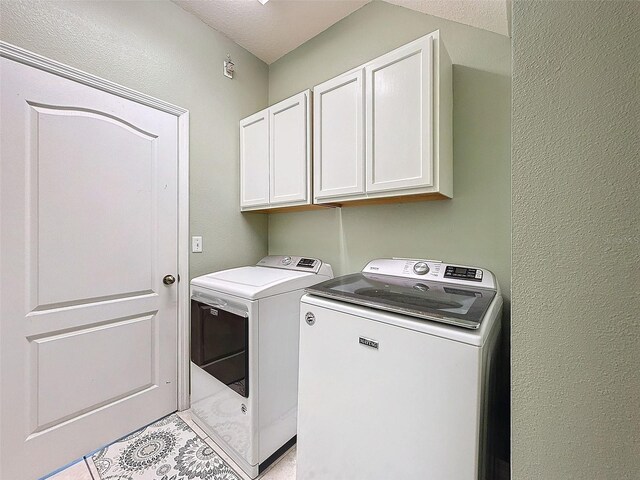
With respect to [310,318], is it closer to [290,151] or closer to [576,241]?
[576,241]

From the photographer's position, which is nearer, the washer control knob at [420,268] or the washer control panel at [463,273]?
the washer control panel at [463,273]

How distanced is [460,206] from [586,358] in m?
1.05

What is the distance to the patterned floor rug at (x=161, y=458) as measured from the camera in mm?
1358

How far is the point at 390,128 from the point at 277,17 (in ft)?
4.32

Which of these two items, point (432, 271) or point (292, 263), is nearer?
point (432, 271)

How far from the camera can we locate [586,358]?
1.68ft

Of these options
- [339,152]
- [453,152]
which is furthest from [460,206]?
[339,152]

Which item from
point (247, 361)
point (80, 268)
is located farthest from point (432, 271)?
point (80, 268)

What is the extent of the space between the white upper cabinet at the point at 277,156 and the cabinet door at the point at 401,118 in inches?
18.3

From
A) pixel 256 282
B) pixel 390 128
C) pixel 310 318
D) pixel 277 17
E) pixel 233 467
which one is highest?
pixel 277 17

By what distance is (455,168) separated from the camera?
1446 mm

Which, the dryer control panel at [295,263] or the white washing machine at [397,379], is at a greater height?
the dryer control panel at [295,263]

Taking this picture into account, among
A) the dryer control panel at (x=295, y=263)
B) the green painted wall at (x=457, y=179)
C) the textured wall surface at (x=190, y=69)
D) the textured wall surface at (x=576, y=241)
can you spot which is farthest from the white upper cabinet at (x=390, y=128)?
the textured wall surface at (x=190, y=69)

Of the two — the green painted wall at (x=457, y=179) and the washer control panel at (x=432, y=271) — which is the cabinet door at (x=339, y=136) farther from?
the washer control panel at (x=432, y=271)
